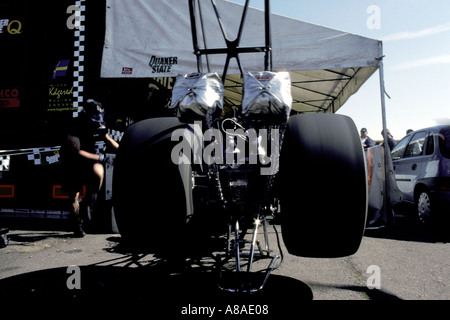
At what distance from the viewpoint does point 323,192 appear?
1375mm

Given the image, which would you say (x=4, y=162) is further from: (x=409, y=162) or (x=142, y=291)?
(x=409, y=162)

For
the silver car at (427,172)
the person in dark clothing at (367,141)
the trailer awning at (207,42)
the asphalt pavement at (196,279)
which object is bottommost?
the asphalt pavement at (196,279)

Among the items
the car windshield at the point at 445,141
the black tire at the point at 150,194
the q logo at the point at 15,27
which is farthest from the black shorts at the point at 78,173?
the car windshield at the point at 445,141

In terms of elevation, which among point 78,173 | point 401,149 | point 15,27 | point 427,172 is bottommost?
point 427,172

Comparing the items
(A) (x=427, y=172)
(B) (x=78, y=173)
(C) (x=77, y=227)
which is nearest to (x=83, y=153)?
(B) (x=78, y=173)

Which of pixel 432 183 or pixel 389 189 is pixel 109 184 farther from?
pixel 432 183

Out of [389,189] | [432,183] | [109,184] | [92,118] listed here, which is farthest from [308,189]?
[432,183]

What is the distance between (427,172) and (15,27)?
708cm

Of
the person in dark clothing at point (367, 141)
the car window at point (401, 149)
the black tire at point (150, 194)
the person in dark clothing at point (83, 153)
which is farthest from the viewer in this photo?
the person in dark clothing at point (367, 141)

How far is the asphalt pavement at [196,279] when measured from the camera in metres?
1.57

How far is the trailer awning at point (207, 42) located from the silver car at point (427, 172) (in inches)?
60.5

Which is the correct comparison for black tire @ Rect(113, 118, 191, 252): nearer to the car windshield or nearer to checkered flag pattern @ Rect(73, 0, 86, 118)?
checkered flag pattern @ Rect(73, 0, 86, 118)

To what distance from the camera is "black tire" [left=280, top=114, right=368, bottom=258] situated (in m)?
1.38

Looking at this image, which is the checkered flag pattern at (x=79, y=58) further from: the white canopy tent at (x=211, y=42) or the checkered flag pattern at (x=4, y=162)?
the checkered flag pattern at (x=4, y=162)
